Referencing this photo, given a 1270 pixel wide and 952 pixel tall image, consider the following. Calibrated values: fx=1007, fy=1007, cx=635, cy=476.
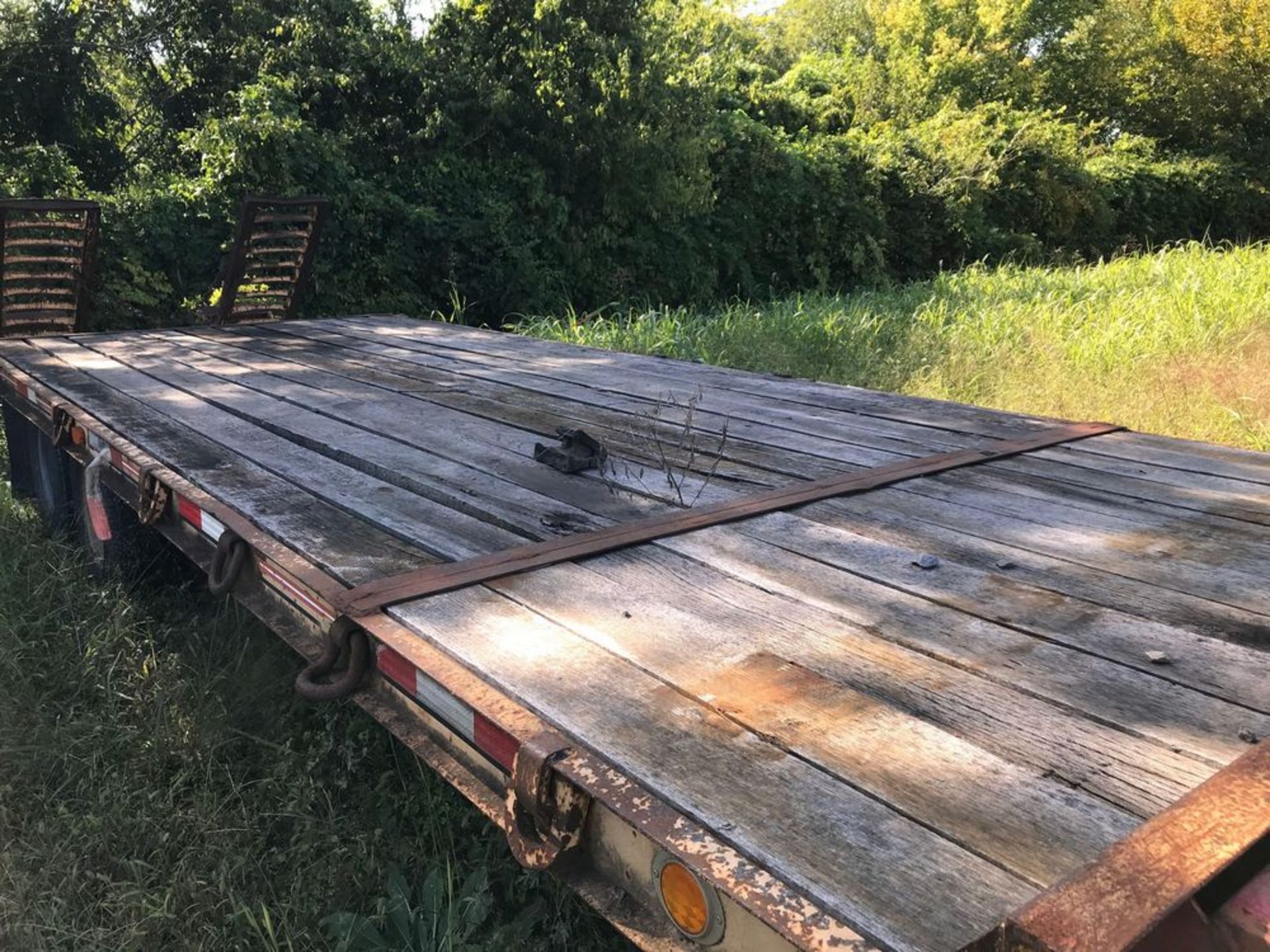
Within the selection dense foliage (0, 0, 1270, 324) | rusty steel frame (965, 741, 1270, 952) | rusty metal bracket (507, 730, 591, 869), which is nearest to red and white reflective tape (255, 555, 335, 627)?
rusty metal bracket (507, 730, 591, 869)

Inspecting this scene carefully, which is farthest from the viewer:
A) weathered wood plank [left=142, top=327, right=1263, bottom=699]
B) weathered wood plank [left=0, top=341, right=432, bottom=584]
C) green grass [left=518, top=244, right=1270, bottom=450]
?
green grass [left=518, top=244, right=1270, bottom=450]

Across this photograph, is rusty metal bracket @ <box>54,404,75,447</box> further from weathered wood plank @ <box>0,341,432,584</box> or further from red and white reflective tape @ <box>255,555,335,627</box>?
red and white reflective tape @ <box>255,555,335,627</box>

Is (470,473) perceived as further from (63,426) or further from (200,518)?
(63,426)

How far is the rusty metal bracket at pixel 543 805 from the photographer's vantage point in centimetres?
118

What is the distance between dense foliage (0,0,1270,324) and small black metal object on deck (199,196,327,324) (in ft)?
4.65

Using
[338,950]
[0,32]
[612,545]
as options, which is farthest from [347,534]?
[0,32]

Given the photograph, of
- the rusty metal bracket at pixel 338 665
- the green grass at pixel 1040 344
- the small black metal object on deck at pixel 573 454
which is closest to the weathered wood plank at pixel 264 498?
the rusty metal bracket at pixel 338 665

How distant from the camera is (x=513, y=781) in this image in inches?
48.3

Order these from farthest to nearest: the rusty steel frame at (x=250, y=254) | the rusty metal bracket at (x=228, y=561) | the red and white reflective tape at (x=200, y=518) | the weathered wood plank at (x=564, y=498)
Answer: the rusty steel frame at (x=250, y=254), the red and white reflective tape at (x=200, y=518), the rusty metal bracket at (x=228, y=561), the weathered wood plank at (x=564, y=498)

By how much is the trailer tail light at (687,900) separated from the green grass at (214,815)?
1101 millimetres

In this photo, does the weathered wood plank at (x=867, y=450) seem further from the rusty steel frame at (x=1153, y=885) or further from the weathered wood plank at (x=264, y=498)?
the rusty steel frame at (x=1153, y=885)

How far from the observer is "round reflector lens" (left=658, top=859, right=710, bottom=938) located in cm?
104

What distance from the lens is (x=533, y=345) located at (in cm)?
507

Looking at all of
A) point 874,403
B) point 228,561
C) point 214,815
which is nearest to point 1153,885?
point 228,561
